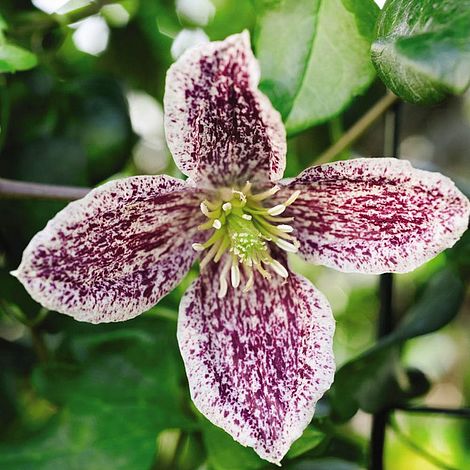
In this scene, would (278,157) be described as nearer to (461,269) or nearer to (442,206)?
(442,206)

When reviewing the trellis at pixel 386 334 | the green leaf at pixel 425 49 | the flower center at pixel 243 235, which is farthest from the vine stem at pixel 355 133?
the green leaf at pixel 425 49

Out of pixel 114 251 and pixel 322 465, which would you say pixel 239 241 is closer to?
pixel 114 251

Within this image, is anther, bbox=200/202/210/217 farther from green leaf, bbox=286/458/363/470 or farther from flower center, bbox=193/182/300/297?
green leaf, bbox=286/458/363/470

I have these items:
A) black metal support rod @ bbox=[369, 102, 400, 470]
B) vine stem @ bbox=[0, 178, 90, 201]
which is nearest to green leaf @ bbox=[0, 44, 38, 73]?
vine stem @ bbox=[0, 178, 90, 201]

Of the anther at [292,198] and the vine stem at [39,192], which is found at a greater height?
the anther at [292,198]

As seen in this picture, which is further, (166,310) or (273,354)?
(166,310)

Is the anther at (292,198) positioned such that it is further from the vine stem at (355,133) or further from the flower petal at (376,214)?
the vine stem at (355,133)

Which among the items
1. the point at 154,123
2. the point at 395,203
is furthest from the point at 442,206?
the point at 154,123
